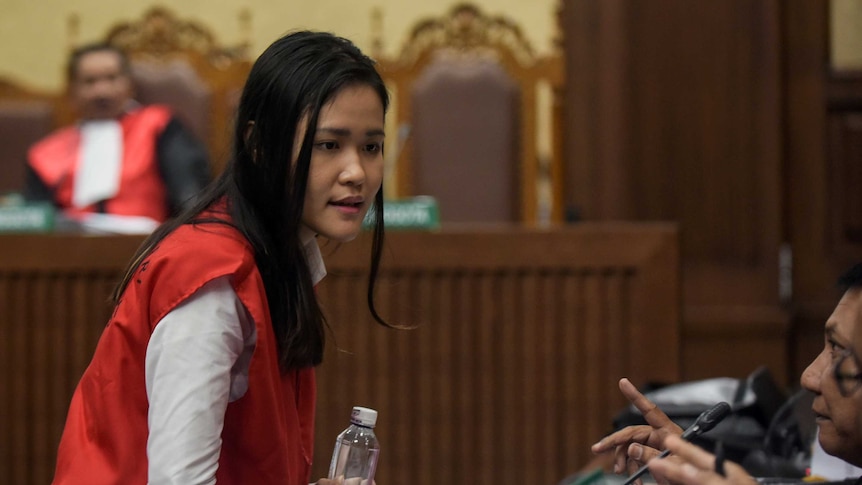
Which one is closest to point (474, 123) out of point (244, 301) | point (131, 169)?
point (131, 169)

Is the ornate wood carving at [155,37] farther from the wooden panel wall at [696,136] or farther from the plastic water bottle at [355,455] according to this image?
the plastic water bottle at [355,455]

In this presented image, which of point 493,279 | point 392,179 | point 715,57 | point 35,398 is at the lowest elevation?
point 35,398

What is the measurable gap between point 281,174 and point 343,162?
77mm

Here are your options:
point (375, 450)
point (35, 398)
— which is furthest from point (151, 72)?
point (375, 450)

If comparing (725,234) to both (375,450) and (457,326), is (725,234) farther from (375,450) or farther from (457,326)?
(375,450)

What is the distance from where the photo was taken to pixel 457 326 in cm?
310

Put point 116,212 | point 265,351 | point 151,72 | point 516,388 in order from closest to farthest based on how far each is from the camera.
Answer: point 265,351 < point 516,388 < point 116,212 < point 151,72

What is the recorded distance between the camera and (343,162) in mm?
1423

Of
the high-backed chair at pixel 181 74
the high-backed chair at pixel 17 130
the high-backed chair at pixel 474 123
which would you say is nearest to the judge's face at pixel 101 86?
the high-backed chair at pixel 181 74

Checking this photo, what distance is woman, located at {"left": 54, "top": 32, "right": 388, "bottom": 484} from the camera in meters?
1.26

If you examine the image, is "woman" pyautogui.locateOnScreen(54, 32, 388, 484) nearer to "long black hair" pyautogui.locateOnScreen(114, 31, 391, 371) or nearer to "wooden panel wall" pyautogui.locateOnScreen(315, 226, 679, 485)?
"long black hair" pyautogui.locateOnScreen(114, 31, 391, 371)

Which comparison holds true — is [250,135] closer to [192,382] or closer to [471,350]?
[192,382]

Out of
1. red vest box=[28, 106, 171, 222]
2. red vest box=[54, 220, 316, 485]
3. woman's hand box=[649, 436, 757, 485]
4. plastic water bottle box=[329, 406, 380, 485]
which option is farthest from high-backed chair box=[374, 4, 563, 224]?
woman's hand box=[649, 436, 757, 485]

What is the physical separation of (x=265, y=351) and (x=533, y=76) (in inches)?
121
